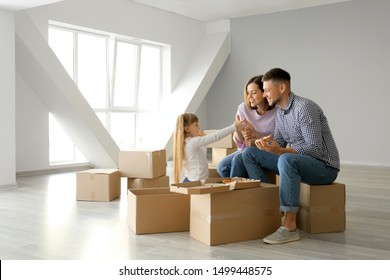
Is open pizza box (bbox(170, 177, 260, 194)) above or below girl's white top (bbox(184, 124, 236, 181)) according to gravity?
below

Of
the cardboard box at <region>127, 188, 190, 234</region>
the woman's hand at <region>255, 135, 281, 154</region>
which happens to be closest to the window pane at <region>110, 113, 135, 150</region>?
the cardboard box at <region>127, 188, 190, 234</region>

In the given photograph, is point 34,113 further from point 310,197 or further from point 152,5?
point 310,197

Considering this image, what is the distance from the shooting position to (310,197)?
2814 millimetres

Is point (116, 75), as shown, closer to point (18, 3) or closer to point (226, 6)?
point (226, 6)

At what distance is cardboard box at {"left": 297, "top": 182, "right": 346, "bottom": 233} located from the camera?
283cm

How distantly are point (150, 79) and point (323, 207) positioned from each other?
5.87m

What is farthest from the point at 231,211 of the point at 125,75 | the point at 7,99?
the point at 125,75

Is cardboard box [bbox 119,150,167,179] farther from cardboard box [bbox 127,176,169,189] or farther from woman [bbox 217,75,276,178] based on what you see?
woman [bbox 217,75,276,178]

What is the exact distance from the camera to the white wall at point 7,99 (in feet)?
15.8

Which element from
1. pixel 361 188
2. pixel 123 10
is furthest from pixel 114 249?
pixel 123 10

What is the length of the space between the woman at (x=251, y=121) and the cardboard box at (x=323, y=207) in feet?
1.58

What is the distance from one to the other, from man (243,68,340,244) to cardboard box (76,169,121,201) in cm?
172

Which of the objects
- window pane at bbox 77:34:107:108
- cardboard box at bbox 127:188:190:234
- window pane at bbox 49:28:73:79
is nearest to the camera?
cardboard box at bbox 127:188:190:234

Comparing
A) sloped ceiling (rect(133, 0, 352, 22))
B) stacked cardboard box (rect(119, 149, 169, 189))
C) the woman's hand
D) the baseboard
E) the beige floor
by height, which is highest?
sloped ceiling (rect(133, 0, 352, 22))
